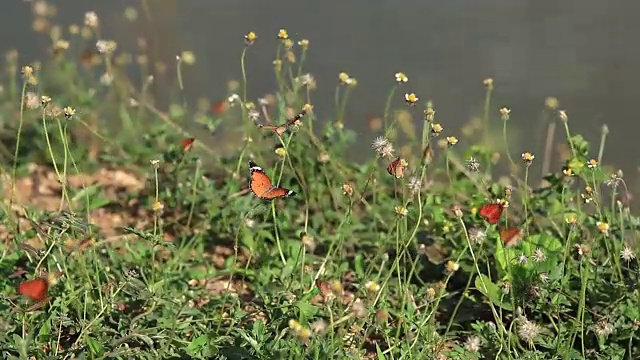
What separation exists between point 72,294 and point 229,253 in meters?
0.73

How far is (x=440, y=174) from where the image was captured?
2.85 metres

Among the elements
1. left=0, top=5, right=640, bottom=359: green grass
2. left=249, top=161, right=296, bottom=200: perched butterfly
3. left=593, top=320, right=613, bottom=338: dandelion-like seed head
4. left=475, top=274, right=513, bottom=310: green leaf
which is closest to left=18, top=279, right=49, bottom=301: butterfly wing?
left=0, top=5, right=640, bottom=359: green grass

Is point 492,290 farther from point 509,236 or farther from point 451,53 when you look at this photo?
point 451,53

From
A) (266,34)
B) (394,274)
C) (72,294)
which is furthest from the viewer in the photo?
(266,34)

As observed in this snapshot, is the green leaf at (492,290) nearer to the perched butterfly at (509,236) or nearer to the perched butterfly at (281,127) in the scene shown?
the perched butterfly at (509,236)

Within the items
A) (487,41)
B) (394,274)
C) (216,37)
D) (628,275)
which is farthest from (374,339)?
(216,37)

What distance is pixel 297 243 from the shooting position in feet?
8.27

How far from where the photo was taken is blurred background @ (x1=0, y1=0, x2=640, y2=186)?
300cm

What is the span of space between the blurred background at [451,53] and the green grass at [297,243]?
0.08 meters

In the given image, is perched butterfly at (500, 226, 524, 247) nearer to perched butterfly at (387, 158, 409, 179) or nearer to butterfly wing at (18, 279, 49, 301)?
perched butterfly at (387, 158, 409, 179)

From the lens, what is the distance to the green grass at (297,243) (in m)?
1.96

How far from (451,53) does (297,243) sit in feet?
3.09

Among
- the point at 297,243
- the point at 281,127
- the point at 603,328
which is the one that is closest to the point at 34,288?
the point at 281,127

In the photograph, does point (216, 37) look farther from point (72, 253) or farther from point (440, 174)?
point (72, 253)
